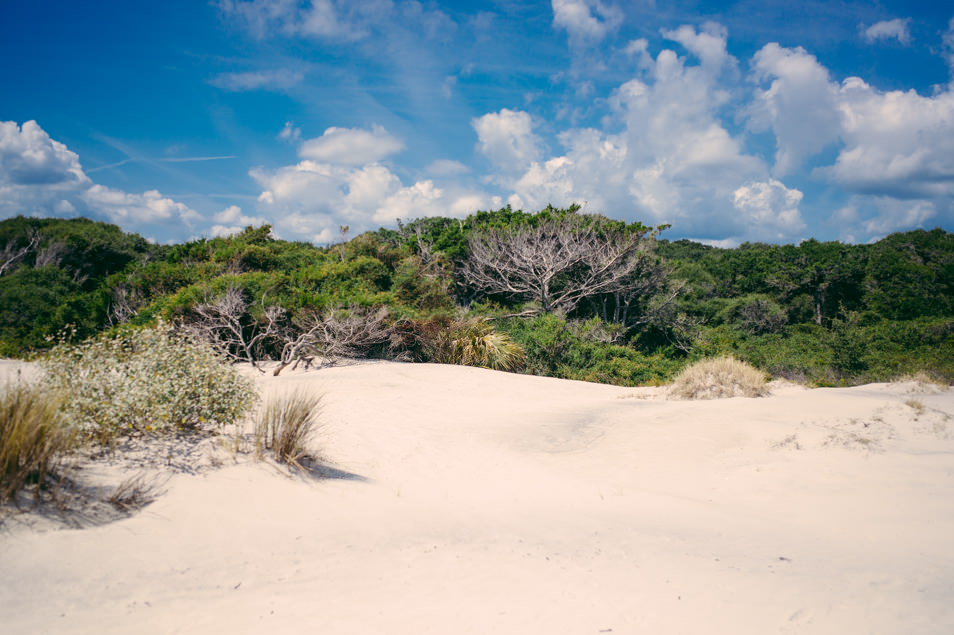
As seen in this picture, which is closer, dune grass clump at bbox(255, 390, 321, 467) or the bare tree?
dune grass clump at bbox(255, 390, 321, 467)

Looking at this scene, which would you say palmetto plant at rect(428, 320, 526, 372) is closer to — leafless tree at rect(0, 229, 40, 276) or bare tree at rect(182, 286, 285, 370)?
bare tree at rect(182, 286, 285, 370)

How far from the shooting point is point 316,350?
1264cm

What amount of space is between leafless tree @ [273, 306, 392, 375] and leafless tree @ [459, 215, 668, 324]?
756 centimetres

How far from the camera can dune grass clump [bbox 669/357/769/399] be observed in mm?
9500

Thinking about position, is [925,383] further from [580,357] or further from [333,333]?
[333,333]

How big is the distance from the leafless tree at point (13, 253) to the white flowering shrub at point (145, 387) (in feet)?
65.8

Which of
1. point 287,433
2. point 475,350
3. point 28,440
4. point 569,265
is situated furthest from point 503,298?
point 28,440

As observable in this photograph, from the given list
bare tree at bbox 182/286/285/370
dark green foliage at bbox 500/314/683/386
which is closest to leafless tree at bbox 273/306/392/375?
bare tree at bbox 182/286/285/370

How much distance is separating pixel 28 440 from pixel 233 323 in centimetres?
1058

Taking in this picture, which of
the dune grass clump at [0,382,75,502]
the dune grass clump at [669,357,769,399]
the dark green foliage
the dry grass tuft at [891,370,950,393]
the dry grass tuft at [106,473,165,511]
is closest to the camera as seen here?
the dune grass clump at [0,382,75,502]

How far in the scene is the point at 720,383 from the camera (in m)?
9.69

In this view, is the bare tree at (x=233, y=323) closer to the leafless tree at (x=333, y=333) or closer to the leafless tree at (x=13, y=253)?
the leafless tree at (x=333, y=333)

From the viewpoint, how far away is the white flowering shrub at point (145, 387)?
424 cm

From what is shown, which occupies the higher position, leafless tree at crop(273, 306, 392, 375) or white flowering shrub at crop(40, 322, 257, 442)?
leafless tree at crop(273, 306, 392, 375)
